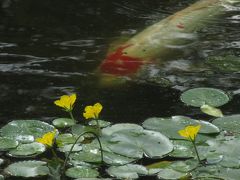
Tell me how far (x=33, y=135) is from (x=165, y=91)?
0.63m

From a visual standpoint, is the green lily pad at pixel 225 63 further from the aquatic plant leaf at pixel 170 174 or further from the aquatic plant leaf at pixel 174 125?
the aquatic plant leaf at pixel 170 174

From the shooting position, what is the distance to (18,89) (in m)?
2.27

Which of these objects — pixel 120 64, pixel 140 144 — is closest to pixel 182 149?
pixel 140 144

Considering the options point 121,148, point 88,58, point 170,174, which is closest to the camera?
point 170,174

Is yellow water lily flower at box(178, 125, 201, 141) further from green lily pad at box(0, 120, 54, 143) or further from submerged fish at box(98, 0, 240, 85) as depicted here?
submerged fish at box(98, 0, 240, 85)

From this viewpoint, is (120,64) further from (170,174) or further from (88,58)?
(170,174)

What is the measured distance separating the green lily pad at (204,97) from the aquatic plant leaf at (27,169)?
2.12 ft

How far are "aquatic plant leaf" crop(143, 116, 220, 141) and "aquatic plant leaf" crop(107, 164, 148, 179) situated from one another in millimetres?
206

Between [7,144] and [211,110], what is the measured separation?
70cm

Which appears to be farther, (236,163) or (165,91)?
(165,91)

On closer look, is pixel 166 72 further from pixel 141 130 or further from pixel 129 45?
pixel 141 130

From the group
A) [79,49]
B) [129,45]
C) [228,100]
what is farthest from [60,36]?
[228,100]

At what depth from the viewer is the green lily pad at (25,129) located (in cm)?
180

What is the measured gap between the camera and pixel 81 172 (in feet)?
5.29
